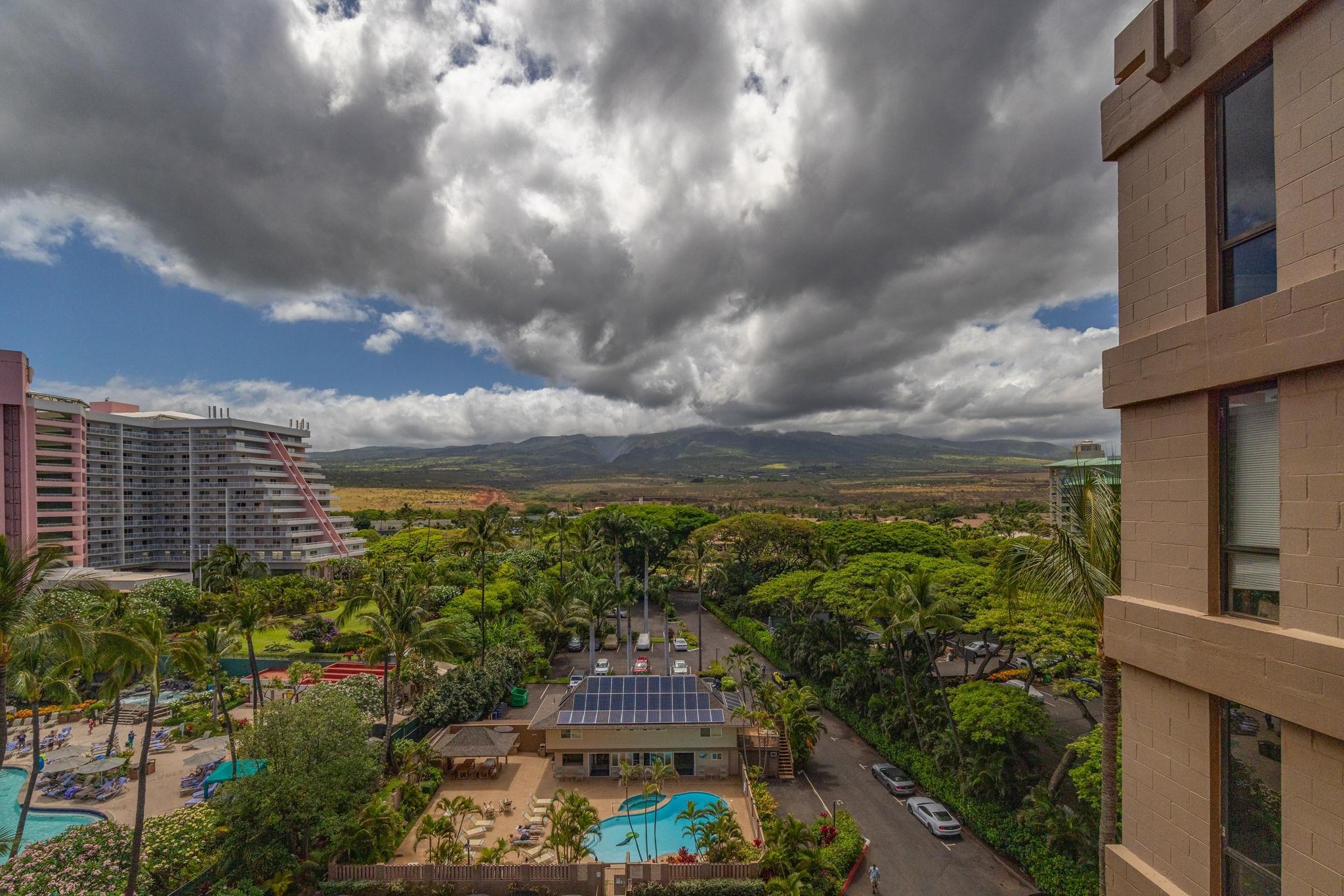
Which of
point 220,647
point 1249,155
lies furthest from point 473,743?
point 1249,155

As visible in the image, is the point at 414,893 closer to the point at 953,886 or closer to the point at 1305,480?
the point at 953,886

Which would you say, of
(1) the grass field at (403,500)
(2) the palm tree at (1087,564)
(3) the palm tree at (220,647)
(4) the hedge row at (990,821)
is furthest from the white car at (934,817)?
(1) the grass field at (403,500)

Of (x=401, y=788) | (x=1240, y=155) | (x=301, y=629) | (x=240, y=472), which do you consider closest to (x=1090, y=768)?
(x=1240, y=155)

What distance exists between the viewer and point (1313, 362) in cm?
423

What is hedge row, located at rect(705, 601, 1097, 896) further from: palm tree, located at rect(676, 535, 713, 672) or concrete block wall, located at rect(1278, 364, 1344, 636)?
concrete block wall, located at rect(1278, 364, 1344, 636)

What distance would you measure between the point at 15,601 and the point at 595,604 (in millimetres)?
30339

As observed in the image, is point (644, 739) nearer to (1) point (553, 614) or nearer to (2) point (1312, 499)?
(1) point (553, 614)

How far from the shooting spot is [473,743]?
84.7 ft

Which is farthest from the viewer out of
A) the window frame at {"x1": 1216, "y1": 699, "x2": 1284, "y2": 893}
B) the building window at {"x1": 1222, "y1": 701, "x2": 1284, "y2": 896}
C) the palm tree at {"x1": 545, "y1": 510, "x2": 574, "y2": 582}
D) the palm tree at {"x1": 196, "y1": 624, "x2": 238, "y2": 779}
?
the palm tree at {"x1": 545, "y1": 510, "x2": 574, "y2": 582}

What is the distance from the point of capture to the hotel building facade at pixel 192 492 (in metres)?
61.7

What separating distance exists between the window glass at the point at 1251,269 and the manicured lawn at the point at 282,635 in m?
46.4

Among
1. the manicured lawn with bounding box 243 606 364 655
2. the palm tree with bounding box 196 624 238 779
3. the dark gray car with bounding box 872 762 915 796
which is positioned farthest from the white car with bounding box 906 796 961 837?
the manicured lawn with bounding box 243 606 364 655

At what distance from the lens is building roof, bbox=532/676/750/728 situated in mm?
25609

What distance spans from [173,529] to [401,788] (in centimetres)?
6477
